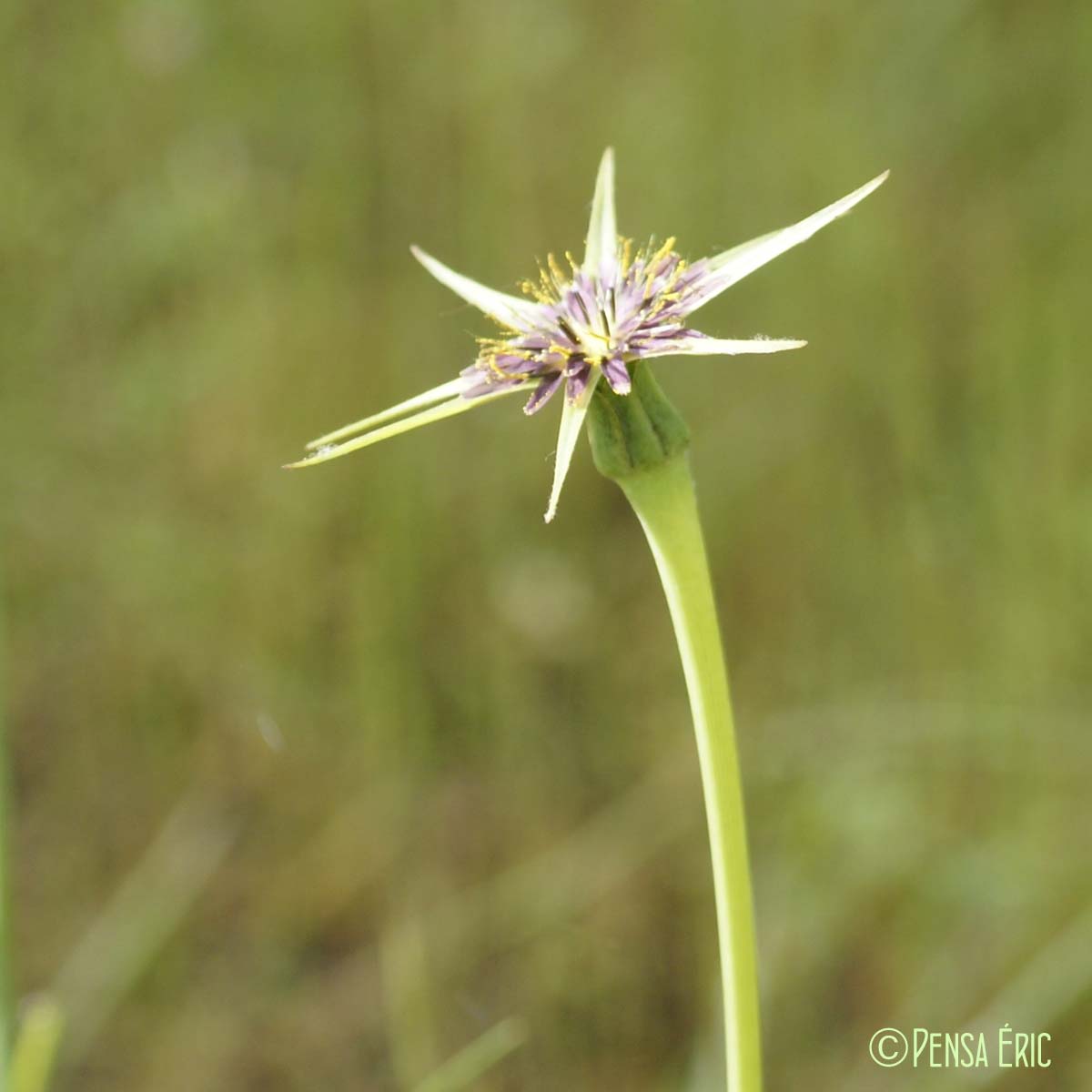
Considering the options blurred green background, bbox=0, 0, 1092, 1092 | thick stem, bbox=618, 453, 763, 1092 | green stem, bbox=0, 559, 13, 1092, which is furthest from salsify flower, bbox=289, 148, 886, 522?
blurred green background, bbox=0, 0, 1092, 1092

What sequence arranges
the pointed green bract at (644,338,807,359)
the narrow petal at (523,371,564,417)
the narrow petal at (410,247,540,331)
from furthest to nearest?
the narrow petal at (410,247,540,331), the narrow petal at (523,371,564,417), the pointed green bract at (644,338,807,359)

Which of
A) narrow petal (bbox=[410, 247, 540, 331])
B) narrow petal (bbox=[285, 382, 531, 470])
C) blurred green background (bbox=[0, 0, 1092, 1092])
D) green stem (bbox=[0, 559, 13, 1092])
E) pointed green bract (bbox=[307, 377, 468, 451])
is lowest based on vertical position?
green stem (bbox=[0, 559, 13, 1092])

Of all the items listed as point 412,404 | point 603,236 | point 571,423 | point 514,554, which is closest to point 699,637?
point 571,423

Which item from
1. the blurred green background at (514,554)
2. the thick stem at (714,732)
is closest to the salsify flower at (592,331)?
the thick stem at (714,732)

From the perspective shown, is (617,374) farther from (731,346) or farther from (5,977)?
(5,977)

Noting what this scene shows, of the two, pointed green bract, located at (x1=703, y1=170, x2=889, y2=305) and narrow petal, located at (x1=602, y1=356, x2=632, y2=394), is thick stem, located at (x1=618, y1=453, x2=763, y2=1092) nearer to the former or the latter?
narrow petal, located at (x1=602, y1=356, x2=632, y2=394)

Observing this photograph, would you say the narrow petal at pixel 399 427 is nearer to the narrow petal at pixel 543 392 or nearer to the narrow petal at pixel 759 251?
the narrow petal at pixel 543 392
